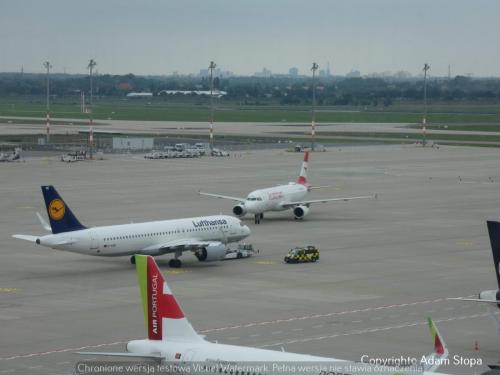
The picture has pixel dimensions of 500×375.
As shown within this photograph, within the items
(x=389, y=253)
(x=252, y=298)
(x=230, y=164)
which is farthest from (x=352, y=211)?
(x=230, y=164)

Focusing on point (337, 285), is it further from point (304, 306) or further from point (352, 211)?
point (352, 211)

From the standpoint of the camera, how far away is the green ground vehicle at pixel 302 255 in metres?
70.6

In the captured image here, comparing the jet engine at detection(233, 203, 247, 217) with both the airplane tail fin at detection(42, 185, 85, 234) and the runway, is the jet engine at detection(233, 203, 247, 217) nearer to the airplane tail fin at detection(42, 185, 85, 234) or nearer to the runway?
the runway

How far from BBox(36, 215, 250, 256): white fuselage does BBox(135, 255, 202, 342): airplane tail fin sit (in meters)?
31.2

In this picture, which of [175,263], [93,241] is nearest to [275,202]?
[175,263]

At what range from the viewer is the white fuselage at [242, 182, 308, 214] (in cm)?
9106

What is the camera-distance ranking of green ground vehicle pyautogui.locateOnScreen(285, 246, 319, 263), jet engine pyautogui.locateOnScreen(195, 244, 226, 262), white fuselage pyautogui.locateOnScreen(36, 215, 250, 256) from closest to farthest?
white fuselage pyautogui.locateOnScreen(36, 215, 250, 256) → jet engine pyautogui.locateOnScreen(195, 244, 226, 262) → green ground vehicle pyautogui.locateOnScreen(285, 246, 319, 263)

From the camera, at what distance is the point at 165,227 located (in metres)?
69.3

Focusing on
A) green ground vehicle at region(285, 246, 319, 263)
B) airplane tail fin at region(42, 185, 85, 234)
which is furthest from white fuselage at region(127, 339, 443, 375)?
green ground vehicle at region(285, 246, 319, 263)

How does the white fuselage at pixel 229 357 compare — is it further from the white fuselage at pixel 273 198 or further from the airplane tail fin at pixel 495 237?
the white fuselage at pixel 273 198

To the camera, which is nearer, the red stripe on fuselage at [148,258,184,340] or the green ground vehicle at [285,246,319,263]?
the red stripe on fuselage at [148,258,184,340]

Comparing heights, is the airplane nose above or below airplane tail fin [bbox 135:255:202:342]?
below

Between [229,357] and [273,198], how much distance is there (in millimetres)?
61548

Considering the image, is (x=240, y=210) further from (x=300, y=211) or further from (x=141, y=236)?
(x=141, y=236)
